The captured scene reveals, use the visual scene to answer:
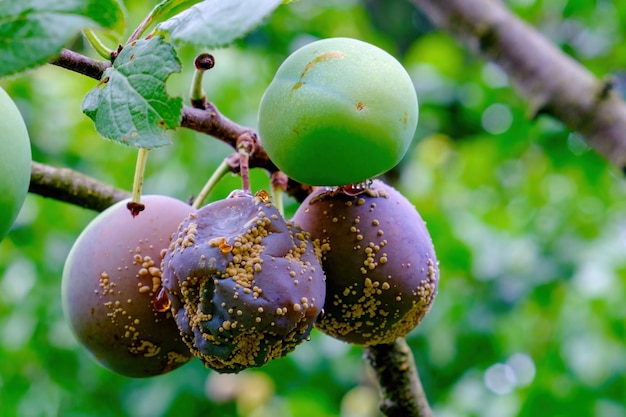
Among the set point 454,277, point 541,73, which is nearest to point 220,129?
point 541,73

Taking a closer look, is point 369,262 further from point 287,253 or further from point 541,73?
point 541,73

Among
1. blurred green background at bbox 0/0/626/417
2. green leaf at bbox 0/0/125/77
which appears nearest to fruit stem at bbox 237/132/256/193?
green leaf at bbox 0/0/125/77

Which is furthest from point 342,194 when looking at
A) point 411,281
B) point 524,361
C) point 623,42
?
point 623,42

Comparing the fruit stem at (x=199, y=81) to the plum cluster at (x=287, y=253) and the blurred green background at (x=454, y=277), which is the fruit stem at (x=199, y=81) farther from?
the blurred green background at (x=454, y=277)

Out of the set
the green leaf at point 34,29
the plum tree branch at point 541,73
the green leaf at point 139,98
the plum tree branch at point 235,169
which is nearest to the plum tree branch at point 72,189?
the plum tree branch at point 235,169

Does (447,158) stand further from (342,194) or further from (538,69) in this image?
(342,194)
